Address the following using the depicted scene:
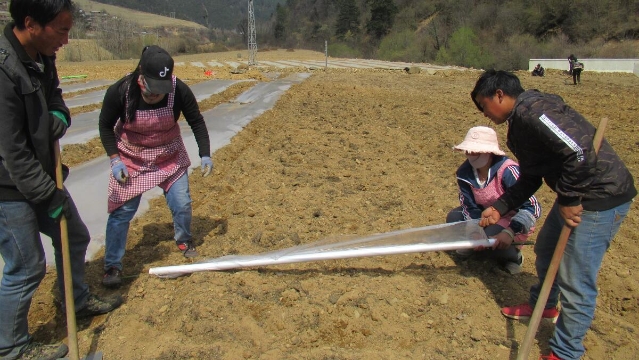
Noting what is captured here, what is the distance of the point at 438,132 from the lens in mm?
7688

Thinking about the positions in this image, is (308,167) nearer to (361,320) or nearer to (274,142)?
(274,142)

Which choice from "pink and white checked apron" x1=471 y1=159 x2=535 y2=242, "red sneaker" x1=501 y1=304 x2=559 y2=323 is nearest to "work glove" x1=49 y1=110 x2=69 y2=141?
"pink and white checked apron" x1=471 y1=159 x2=535 y2=242

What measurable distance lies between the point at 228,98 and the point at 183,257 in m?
8.19

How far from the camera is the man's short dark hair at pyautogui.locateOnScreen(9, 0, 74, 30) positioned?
2.07 meters

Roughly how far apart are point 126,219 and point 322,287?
1.32 meters

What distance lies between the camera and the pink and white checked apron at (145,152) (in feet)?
10.1

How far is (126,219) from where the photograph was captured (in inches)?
122

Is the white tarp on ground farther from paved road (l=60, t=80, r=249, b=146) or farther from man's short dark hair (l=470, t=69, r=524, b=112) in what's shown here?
paved road (l=60, t=80, r=249, b=146)

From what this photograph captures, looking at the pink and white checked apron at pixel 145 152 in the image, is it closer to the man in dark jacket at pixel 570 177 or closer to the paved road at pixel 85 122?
the man in dark jacket at pixel 570 177

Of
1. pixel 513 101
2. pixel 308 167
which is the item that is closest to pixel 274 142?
pixel 308 167

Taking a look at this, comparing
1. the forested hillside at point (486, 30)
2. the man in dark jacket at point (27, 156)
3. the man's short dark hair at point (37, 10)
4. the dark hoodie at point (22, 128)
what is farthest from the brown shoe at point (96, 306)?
the forested hillside at point (486, 30)

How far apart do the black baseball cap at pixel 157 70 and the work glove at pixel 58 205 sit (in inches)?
31.9

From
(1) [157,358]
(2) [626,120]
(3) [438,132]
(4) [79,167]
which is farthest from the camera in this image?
(2) [626,120]

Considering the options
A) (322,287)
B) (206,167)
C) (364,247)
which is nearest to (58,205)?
(206,167)
